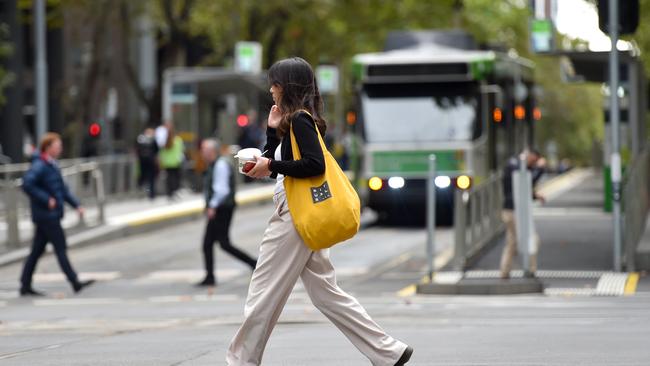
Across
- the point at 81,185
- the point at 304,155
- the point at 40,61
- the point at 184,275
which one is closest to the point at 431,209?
the point at 184,275

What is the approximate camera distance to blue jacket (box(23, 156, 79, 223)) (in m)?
16.9

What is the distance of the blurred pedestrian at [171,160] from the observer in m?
30.6

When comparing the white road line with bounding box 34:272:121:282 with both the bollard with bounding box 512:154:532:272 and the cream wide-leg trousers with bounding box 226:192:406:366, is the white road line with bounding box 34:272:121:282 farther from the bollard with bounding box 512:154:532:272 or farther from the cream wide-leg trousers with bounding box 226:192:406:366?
the cream wide-leg trousers with bounding box 226:192:406:366

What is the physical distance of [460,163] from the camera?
84.2ft

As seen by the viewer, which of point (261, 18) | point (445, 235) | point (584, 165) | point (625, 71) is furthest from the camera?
point (584, 165)

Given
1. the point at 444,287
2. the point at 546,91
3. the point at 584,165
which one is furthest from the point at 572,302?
the point at 584,165

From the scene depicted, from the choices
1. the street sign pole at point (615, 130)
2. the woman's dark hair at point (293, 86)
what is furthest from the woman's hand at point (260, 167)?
the street sign pole at point (615, 130)

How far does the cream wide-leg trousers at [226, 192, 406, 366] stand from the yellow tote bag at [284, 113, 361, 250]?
0.11 meters

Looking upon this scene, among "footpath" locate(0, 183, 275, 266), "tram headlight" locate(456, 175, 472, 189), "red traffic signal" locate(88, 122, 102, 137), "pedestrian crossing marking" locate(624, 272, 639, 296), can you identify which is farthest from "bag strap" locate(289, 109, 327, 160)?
"red traffic signal" locate(88, 122, 102, 137)

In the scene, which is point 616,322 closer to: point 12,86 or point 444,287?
point 444,287

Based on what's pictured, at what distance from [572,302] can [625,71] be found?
8.62 metres

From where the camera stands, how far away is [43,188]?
17016 millimetres

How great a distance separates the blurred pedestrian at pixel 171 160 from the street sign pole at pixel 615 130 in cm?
1441

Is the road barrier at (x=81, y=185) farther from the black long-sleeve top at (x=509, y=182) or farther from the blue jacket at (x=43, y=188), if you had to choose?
the black long-sleeve top at (x=509, y=182)
